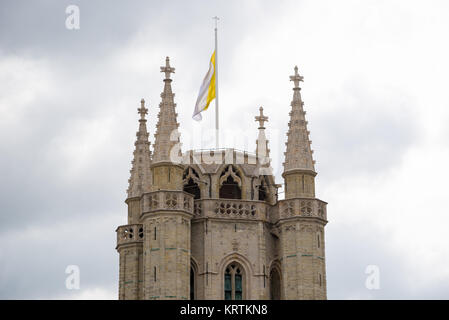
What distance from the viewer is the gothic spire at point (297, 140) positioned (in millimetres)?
67000

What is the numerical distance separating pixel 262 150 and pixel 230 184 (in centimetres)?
432

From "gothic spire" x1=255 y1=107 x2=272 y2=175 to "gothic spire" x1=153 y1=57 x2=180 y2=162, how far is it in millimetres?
5693

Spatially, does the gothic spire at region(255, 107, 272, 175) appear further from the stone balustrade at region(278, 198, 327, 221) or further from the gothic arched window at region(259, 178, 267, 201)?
the stone balustrade at region(278, 198, 327, 221)

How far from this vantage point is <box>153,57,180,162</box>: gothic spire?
65.3m

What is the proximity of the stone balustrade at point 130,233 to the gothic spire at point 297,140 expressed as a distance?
852 centimetres

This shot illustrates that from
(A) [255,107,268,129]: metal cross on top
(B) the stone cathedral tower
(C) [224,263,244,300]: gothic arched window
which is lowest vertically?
(C) [224,263,244,300]: gothic arched window

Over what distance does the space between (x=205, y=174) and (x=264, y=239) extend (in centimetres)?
464

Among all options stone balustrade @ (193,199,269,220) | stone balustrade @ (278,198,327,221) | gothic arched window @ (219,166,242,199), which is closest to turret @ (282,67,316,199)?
stone balustrade @ (278,198,327,221)
